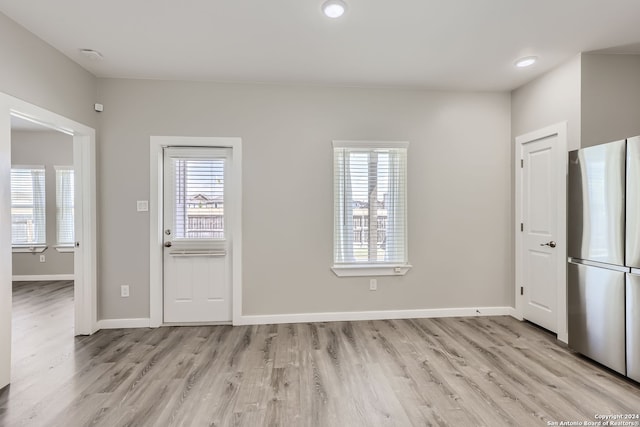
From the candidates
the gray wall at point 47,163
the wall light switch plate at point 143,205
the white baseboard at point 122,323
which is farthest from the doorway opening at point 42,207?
the wall light switch plate at point 143,205

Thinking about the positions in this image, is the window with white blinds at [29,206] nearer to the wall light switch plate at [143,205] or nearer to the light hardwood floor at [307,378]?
the light hardwood floor at [307,378]

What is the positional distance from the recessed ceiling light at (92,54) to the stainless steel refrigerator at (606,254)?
4401mm

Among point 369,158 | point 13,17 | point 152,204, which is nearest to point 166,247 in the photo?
point 152,204

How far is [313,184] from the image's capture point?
350 centimetres

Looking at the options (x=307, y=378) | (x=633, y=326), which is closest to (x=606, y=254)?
(x=633, y=326)

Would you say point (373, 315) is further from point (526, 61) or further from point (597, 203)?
point (526, 61)

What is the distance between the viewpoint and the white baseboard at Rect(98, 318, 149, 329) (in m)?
3.30

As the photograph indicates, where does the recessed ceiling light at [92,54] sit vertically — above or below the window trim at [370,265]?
above

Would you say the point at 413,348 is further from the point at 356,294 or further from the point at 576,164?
the point at 576,164

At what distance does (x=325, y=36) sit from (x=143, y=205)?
2.57 meters

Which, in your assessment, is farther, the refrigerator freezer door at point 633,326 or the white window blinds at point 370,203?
the white window blinds at point 370,203

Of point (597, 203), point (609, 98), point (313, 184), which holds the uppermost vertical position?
point (609, 98)

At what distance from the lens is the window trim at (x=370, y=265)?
3510mm

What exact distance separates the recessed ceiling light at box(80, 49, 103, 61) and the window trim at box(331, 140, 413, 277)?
2.40 m
